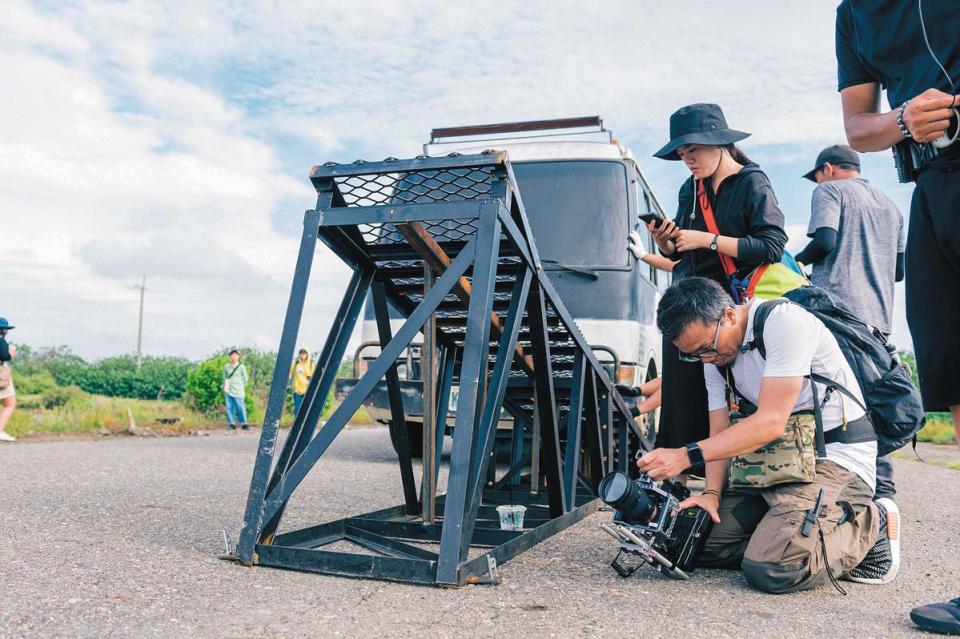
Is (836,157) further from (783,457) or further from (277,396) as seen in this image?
(277,396)

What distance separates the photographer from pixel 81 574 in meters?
2.72

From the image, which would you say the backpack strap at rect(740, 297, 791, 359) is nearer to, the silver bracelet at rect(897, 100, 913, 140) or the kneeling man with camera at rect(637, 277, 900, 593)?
the kneeling man with camera at rect(637, 277, 900, 593)

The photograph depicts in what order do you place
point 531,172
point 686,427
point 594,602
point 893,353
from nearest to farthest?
point 594,602 < point 893,353 < point 686,427 < point 531,172

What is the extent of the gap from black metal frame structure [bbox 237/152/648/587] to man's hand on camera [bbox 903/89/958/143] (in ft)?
4.58

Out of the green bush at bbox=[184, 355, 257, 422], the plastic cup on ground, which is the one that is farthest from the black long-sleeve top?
the green bush at bbox=[184, 355, 257, 422]

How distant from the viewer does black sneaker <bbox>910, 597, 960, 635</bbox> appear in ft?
7.29

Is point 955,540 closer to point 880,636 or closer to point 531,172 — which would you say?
point 880,636

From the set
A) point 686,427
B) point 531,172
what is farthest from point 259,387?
point 686,427

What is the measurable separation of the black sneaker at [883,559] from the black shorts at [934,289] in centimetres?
94

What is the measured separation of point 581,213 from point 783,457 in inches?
152

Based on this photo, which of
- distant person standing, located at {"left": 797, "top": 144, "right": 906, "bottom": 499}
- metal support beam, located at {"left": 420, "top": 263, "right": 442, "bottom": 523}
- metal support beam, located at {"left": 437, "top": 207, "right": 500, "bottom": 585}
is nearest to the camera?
metal support beam, located at {"left": 437, "top": 207, "right": 500, "bottom": 585}

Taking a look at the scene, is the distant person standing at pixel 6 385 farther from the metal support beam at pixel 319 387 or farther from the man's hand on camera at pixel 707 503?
the man's hand on camera at pixel 707 503

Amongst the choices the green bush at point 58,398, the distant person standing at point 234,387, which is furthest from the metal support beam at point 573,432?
the green bush at point 58,398

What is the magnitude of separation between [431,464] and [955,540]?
9.21ft
